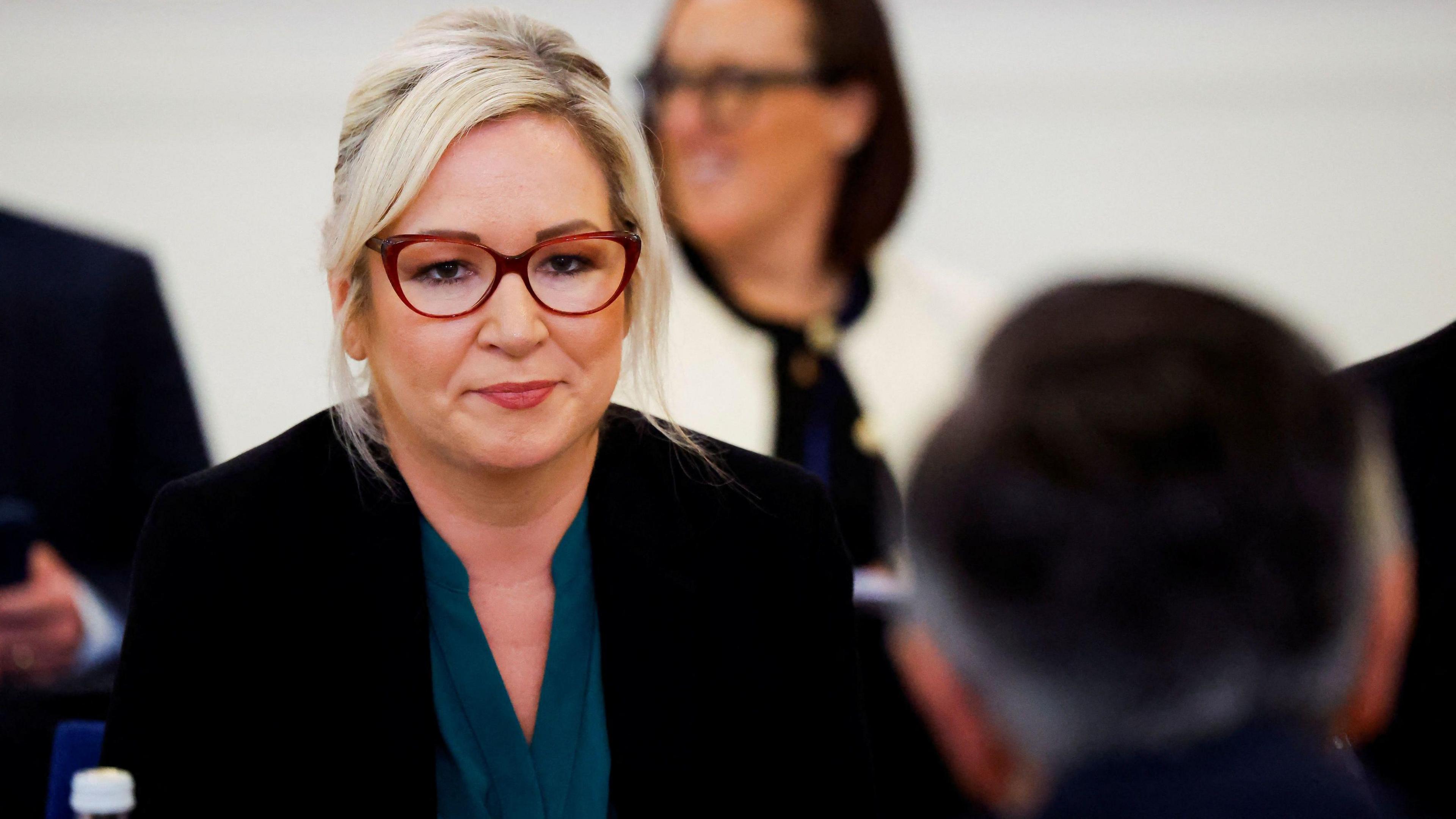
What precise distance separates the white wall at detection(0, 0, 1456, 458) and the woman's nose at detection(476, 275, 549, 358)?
1424 mm

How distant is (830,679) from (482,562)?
46 cm

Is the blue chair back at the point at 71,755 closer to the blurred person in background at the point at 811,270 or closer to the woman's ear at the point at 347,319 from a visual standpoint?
the woman's ear at the point at 347,319

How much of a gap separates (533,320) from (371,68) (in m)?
0.35

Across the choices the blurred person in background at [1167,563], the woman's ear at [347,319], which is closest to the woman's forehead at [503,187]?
the woman's ear at [347,319]

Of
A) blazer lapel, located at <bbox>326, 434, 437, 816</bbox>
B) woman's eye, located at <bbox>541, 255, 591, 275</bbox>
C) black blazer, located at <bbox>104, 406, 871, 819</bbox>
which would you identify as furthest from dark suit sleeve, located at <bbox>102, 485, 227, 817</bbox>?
woman's eye, located at <bbox>541, 255, 591, 275</bbox>

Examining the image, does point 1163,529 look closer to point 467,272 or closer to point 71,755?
point 467,272

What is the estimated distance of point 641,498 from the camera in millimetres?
1781

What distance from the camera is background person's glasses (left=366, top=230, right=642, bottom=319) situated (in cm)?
153

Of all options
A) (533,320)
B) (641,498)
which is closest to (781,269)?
(641,498)

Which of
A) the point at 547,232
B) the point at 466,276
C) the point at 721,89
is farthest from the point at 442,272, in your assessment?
the point at 721,89

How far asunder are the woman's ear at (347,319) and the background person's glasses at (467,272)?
0.10 meters

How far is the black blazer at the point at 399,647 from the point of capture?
5.15 ft

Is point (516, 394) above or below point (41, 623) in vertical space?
above

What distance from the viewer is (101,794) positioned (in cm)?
99
